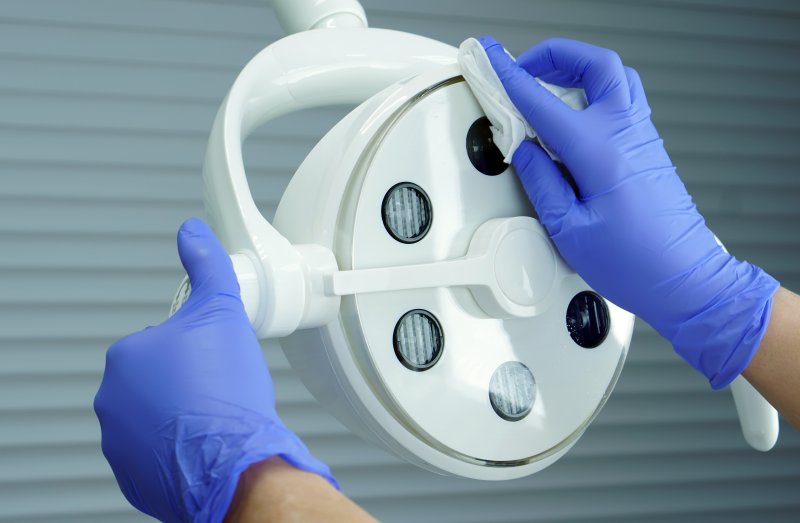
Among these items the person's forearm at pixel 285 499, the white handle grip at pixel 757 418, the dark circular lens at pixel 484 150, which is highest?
the dark circular lens at pixel 484 150

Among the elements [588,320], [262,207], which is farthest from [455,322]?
[262,207]

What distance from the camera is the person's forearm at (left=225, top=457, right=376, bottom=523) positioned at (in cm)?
Result: 65

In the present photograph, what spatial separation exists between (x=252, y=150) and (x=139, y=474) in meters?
2.14

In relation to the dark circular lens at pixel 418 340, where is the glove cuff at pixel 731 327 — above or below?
below

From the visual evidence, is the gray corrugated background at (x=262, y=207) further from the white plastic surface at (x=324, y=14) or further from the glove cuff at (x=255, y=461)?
the glove cuff at (x=255, y=461)

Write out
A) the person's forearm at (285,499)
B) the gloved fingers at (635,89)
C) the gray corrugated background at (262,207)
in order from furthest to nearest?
the gray corrugated background at (262,207), the gloved fingers at (635,89), the person's forearm at (285,499)

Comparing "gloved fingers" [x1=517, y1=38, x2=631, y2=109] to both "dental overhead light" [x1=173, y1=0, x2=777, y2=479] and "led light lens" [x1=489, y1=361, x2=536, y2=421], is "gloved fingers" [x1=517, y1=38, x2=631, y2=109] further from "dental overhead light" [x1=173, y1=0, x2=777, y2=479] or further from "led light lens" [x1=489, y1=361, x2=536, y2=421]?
"led light lens" [x1=489, y1=361, x2=536, y2=421]

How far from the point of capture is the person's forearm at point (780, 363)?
96cm

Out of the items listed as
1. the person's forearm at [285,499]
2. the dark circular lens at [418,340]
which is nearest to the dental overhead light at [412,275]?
the dark circular lens at [418,340]

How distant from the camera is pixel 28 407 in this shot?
8.48 ft

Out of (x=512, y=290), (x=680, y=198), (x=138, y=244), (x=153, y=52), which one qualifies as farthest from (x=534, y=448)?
(x=153, y=52)

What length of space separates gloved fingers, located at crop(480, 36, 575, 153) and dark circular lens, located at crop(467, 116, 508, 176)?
43mm

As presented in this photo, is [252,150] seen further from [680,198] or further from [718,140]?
[680,198]

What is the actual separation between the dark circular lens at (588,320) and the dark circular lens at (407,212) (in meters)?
0.18
